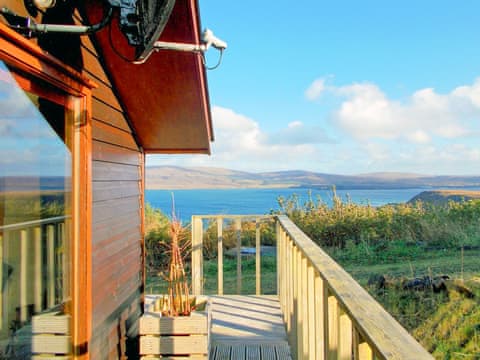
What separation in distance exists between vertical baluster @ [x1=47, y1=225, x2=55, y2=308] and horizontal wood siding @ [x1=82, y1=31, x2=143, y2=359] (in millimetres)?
360

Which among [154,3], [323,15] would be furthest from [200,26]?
[323,15]

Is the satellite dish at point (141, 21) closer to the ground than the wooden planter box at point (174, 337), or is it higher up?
higher up

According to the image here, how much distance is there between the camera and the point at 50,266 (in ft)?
6.43

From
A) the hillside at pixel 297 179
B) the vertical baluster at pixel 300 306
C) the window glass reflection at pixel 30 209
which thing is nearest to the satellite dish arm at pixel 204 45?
the window glass reflection at pixel 30 209

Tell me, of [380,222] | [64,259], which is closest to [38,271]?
Answer: [64,259]

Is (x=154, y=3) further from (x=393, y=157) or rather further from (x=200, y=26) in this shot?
(x=393, y=157)

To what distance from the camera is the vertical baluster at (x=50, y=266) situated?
195cm

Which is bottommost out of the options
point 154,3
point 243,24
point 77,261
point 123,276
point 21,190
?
point 123,276

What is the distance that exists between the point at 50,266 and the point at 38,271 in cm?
6

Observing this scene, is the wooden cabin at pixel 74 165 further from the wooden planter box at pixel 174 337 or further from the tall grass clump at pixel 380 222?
the tall grass clump at pixel 380 222

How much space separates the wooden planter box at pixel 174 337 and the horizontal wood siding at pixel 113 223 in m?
0.22

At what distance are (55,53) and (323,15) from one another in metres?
12.1

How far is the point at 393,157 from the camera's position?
2502 centimetres

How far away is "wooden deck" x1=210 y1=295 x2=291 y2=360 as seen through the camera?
10.8 feet
